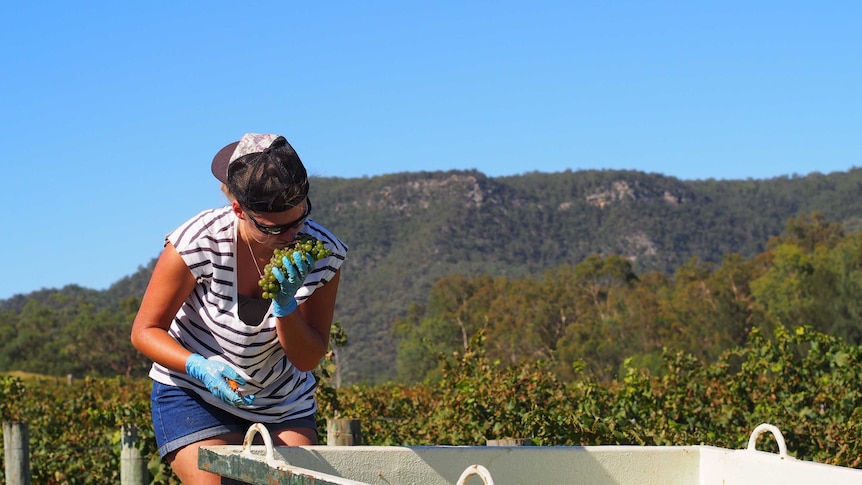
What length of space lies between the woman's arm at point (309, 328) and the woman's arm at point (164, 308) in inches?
9.8

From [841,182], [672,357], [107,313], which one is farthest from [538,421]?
[841,182]

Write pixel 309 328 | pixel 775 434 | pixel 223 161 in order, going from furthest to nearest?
pixel 309 328 < pixel 223 161 < pixel 775 434

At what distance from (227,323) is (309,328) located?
205 mm

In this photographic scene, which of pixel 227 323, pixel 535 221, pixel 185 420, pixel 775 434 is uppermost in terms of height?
pixel 535 221

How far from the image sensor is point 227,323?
2.83m

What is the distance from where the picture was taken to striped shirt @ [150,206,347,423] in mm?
2766

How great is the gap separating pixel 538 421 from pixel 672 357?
2.72m

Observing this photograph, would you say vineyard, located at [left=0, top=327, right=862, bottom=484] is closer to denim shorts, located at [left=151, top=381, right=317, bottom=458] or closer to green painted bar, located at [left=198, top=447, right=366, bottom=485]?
denim shorts, located at [left=151, top=381, right=317, bottom=458]

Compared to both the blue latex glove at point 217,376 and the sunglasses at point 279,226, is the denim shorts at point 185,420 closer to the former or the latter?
the blue latex glove at point 217,376

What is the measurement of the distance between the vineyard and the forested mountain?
3866 inches

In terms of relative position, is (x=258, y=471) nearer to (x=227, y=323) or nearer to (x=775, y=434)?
(x=227, y=323)

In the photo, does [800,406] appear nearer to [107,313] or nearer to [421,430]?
[421,430]

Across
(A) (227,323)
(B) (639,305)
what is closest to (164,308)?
(A) (227,323)

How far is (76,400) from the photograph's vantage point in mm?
9812
